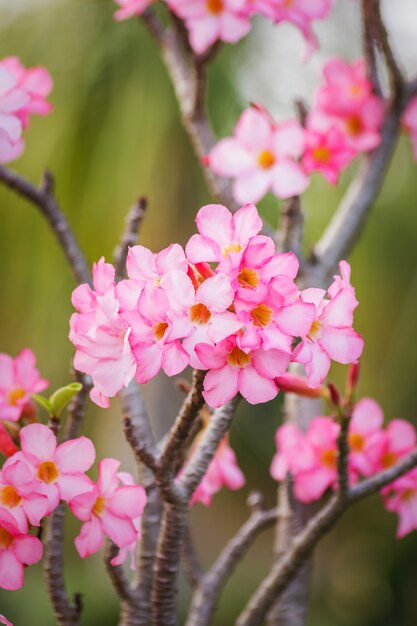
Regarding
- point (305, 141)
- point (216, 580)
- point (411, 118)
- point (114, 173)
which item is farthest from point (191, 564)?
point (114, 173)

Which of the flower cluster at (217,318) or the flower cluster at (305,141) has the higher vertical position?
the flower cluster at (217,318)

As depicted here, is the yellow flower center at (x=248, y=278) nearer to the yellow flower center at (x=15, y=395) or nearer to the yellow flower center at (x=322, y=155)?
the yellow flower center at (x=15, y=395)

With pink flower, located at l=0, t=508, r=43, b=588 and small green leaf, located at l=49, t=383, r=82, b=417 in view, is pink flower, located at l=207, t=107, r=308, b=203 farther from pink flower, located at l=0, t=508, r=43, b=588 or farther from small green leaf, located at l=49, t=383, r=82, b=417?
pink flower, located at l=0, t=508, r=43, b=588

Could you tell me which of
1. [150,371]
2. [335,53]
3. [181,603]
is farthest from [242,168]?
[335,53]

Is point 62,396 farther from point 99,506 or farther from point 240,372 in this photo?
point 240,372

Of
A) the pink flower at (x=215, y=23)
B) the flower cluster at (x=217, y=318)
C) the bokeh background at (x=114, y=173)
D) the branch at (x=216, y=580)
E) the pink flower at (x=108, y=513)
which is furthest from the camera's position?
the bokeh background at (x=114, y=173)

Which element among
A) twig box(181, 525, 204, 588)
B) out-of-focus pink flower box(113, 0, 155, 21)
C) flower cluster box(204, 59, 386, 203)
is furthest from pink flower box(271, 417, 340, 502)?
out-of-focus pink flower box(113, 0, 155, 21)

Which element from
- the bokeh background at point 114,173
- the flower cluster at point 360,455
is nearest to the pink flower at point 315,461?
the flower cluster at point 360,455
